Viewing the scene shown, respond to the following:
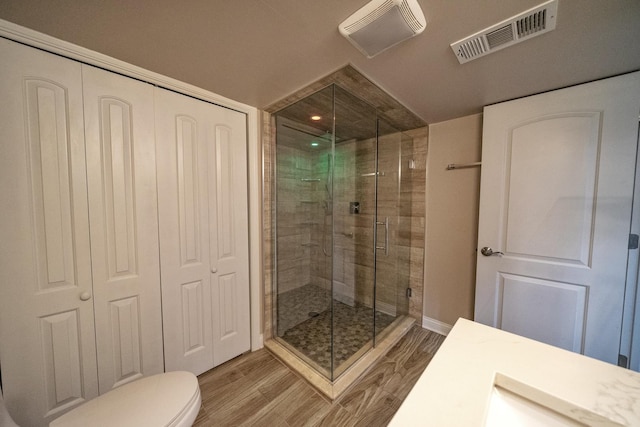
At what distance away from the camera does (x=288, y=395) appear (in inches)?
57.7

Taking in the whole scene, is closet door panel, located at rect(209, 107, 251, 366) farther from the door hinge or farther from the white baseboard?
the door hinge

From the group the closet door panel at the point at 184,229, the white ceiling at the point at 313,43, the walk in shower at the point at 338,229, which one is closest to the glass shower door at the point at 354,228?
the walk in shower at the point at 338,229

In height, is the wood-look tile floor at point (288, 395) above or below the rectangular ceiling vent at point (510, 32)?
below

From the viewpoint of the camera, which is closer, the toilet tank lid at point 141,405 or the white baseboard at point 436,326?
the toilet tank lid at point 141,405

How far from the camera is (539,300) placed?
155 centimetres

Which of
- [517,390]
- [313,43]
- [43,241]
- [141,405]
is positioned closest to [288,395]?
[141,405]

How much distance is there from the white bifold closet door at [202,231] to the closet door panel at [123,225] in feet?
0.23

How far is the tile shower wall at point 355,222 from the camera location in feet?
7.63

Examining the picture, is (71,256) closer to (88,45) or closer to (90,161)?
(90,161)

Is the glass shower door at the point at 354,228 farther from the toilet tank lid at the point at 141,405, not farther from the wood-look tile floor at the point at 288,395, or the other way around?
the toilet tank lid at the point at 141,405

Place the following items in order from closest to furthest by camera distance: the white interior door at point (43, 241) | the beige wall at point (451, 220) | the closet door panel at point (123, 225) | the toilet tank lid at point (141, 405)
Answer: the toilet tank lid at point (141, 405)
the white interior door at point (43, 241)
the closet door panel at point (123, 225)
the beige wall at point (451, 220)

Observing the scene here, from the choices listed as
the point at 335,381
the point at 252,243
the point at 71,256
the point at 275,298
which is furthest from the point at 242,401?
the point at 71,256

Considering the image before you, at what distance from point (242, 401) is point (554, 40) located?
278 centimetres

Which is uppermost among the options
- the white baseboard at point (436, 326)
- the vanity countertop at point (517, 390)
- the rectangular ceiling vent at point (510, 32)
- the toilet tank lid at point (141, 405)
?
the rectangular ceiling vent at point (510, 32)
